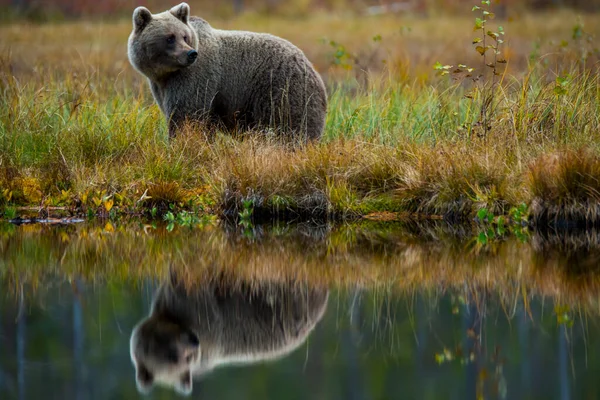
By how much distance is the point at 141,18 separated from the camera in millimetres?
10172

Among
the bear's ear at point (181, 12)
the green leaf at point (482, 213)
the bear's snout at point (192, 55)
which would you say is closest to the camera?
the green leaf at point (482, 213)

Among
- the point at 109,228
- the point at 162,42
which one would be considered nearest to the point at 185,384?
the point at 109,228

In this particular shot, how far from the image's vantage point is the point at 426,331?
5730mm

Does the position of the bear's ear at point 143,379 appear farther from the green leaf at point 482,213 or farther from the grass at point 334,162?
the green leaf at point 482,213

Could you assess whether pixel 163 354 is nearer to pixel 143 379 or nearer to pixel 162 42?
pixel 143 379

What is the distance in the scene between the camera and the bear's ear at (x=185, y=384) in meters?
4.81

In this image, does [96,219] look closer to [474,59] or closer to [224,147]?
[224,147]

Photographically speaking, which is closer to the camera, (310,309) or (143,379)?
(143,379)

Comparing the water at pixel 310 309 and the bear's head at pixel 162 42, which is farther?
the bear's head at pixel 162 42

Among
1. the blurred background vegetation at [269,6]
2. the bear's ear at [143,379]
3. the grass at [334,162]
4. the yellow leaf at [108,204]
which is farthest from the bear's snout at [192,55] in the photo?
the blurred background vegetation at [269,6]

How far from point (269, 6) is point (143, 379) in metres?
39.3

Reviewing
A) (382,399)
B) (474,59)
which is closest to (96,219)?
(382,399)

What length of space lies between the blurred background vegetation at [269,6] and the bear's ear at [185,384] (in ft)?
114

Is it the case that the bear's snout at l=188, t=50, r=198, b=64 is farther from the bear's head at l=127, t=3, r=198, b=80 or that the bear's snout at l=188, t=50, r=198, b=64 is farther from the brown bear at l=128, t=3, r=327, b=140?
the brown bear at l=128, t=3, r=327, b=140
